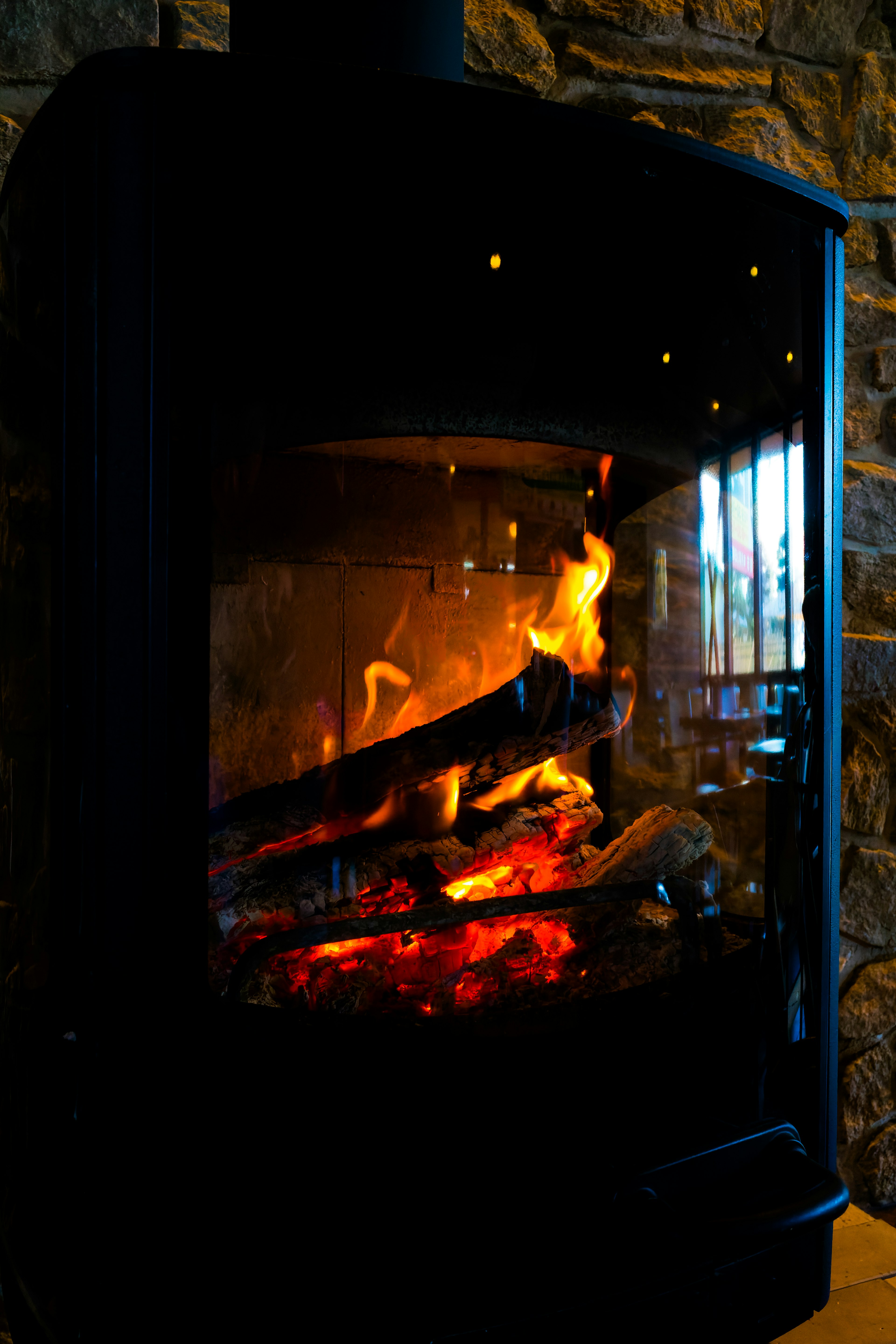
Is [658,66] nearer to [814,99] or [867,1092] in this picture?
[814,99]

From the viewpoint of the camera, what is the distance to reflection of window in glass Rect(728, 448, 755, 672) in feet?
3.04

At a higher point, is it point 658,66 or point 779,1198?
point 658,66

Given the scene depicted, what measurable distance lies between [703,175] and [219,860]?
2.68 ft

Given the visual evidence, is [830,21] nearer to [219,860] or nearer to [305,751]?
[305,751]

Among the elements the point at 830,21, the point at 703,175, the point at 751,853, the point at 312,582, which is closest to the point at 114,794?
the point at 312,582

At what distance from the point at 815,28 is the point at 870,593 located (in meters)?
0.89

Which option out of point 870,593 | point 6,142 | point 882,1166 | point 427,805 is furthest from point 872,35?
point 882,1166

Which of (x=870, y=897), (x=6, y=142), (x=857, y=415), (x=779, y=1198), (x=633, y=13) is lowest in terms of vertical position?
(x=779, y=1198)

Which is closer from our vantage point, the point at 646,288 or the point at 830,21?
the point at 646,288

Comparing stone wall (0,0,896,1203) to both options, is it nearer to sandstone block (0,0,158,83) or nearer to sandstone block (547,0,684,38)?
sandstone block (547,0,684,38)

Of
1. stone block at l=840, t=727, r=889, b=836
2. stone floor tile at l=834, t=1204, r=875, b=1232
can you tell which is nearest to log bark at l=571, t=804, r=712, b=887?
stone block at l=840, t=727, r=889, b=836

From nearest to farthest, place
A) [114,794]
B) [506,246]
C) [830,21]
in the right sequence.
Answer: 1. [114,794]
2. [506,246]
3. [830,21]

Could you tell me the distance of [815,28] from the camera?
1.28 m

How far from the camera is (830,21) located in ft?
4.21
